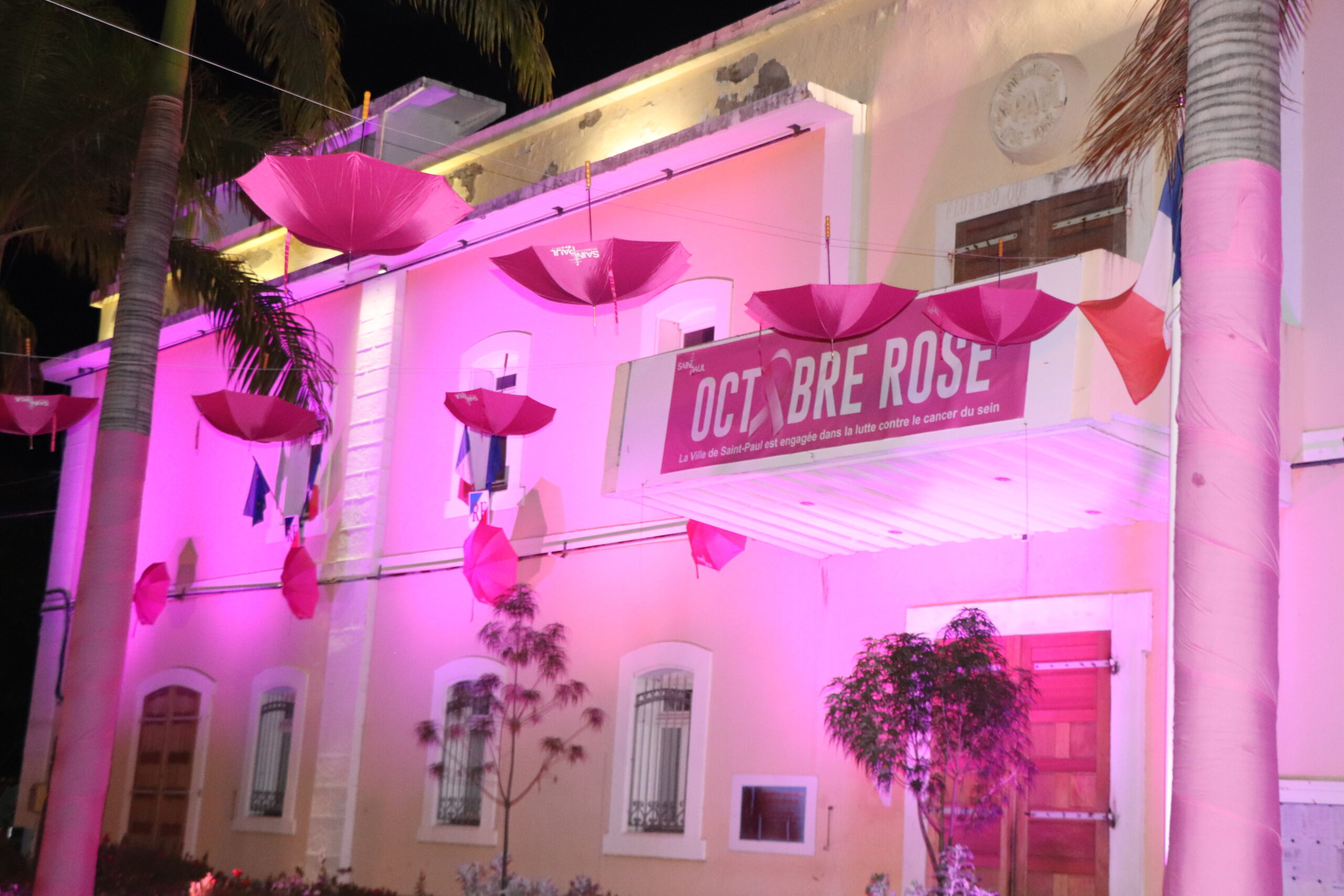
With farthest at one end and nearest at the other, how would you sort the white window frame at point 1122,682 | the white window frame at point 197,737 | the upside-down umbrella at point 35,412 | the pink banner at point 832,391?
the white window frame at point 197,737 < the upside-down umbrella at point 35,412 < the white window frame at point 1122,682 < the pink banner at point 832,391

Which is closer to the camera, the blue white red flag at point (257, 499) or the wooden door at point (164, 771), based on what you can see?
the blue white red flag at point (257, 499)

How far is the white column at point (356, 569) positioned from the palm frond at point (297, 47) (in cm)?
518

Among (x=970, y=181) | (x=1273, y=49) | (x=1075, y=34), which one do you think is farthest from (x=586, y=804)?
(x=1273, y=49)

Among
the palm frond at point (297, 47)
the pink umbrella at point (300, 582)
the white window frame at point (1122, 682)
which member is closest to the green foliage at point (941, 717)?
the white window frame at point (1122, 682)

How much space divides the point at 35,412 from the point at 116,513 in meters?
4.24

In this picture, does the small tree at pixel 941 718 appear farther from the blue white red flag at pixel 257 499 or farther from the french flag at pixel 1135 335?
the blue white red flag at pixel 257 499

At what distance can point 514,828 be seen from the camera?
51.8 ft

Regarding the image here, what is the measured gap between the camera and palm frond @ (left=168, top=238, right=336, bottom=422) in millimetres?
14508

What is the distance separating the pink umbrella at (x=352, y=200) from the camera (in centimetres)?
1060

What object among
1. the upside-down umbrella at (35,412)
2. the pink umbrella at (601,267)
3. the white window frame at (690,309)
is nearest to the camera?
the pink umbrella at (601,267)

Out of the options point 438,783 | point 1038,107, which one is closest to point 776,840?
point 438,783

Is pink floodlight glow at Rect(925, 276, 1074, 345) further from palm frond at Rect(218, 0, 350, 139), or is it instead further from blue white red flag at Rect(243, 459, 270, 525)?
blue white red flag at Rect(243, 459, 270, 525)

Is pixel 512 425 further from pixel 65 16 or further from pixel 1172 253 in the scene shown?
pixel 1172 253

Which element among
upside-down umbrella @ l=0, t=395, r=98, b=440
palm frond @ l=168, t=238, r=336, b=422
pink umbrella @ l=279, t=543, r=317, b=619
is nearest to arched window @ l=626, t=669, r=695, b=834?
palm frond @ l=168, t=238, r=336, b=422
